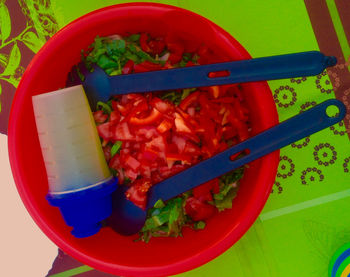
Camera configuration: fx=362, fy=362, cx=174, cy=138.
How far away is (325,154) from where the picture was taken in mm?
907

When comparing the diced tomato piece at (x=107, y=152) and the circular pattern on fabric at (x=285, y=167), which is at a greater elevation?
the diced tomato piece at (x=107, y=152)

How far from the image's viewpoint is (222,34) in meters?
0.74

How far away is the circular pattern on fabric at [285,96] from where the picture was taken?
2.92 ft

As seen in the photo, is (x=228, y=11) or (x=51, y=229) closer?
(x=51, y=229)

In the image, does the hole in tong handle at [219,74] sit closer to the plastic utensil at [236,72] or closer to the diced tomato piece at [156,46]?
the plastic utensil at [236,72]

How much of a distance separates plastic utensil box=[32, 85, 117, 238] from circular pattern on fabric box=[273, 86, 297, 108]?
45 centimetres

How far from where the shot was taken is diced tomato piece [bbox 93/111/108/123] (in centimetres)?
81

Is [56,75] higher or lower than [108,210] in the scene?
higher

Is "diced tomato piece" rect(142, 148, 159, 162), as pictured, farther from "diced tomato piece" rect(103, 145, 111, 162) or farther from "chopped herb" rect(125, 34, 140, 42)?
"chopped herb" rect(125, 34, 140, 42)

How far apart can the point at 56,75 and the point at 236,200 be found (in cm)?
50

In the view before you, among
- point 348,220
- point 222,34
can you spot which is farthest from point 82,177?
point 348,220

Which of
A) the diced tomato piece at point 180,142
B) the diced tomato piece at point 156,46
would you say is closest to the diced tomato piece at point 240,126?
the diced tomato piece at point 180,142

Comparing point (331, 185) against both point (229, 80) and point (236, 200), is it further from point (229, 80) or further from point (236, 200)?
point (229, 80)

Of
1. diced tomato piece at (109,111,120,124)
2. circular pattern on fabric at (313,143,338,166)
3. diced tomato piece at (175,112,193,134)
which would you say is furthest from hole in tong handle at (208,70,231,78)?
circular pattern on fabric at (313,143,338,166)
